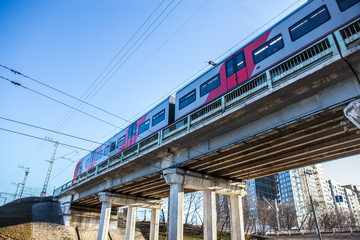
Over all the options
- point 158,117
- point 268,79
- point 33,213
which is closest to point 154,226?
point 158,117

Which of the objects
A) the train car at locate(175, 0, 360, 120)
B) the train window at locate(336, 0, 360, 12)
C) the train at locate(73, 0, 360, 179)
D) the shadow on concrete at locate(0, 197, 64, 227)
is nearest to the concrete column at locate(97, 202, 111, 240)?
the shadow on concrete at locate(0, 197, 64, 227)

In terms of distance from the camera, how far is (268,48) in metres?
12.9

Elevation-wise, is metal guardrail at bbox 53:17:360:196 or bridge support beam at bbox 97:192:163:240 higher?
metal guardrail at bbox 53:17:360:196

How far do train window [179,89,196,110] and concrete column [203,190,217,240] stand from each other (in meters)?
7.04

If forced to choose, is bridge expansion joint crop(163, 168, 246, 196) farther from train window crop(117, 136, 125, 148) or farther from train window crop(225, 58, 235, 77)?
train window crop(117, 136, 125, 148)

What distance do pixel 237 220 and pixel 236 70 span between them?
1174cm

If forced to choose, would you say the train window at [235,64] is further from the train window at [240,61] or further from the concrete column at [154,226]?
the concrete column at [154,226]

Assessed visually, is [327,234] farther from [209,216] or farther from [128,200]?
[128,200]

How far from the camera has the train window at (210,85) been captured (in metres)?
15.5

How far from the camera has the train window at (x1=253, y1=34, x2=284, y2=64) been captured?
1249cm

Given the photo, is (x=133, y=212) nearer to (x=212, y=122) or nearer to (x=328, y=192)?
(x=212, y=122)

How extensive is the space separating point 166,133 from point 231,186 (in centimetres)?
778

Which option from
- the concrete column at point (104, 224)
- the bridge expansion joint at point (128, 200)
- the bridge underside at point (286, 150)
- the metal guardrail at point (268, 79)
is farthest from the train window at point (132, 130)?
the concrete column at point (104, 224)

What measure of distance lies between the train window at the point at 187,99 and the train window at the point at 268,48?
5.21m
